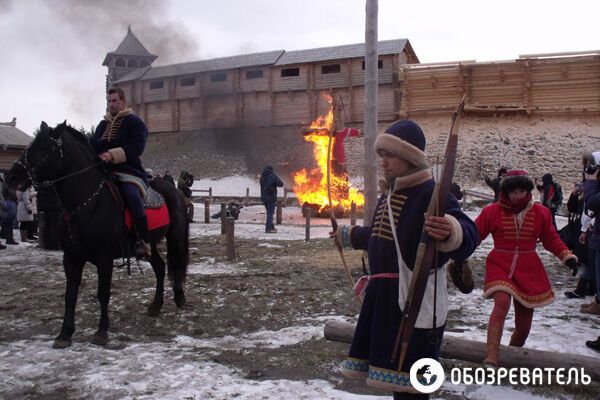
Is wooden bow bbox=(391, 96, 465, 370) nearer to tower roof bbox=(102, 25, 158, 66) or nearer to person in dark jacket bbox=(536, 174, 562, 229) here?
person in dark jacket bbox=(536, 174, 562, 229)

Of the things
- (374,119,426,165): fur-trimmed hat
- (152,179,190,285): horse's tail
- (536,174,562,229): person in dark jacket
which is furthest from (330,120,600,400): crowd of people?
(536,174,562,229): person in dark jacket

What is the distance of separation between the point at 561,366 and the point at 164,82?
46732 mm

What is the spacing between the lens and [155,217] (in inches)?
252

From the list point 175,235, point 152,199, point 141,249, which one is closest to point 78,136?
point 152,199

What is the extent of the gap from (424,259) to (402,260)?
219 mm

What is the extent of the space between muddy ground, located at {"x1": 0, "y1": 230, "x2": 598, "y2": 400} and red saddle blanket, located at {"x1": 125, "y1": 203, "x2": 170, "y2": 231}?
122 centimetres

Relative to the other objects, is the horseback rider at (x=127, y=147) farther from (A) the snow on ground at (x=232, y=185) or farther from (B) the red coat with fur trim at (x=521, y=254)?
(A) the snow on ground at (x=232, y=185)

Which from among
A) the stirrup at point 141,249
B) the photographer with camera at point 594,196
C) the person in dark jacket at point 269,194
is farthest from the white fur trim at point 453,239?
the person in dark jacket at point 269,194

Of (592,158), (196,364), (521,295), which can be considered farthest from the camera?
(592,158)

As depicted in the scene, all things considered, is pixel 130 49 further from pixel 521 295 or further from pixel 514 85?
pixel 521 295

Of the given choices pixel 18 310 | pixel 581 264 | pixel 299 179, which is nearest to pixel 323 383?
pixel 18 310

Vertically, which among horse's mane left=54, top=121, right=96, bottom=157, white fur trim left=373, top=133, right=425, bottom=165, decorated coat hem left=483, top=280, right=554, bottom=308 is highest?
horse's mane left=54, top=121, right=96, bottom=157

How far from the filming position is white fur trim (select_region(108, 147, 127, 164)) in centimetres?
570

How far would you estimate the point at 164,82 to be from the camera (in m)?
46.4
